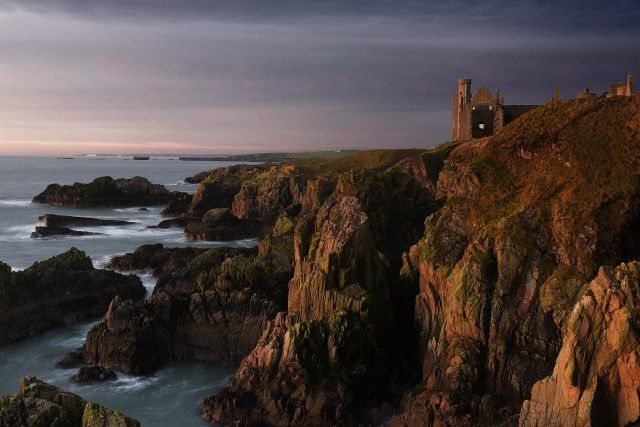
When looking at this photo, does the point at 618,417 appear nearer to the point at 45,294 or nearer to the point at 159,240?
the point at 45,294

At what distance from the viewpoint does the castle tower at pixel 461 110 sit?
97.1m

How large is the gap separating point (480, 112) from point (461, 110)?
21.6ft

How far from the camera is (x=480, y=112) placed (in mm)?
94188

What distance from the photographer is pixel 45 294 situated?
48.8m

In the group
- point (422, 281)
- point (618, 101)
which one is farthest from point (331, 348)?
point (618, 101)

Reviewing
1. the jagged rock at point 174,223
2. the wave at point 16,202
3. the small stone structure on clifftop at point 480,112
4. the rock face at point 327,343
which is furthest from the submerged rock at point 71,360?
the wave at point 16,202

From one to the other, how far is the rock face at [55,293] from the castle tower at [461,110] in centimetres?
6340

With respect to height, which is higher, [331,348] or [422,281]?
[422,281]

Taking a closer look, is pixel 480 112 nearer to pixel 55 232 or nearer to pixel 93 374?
pixel 55 232

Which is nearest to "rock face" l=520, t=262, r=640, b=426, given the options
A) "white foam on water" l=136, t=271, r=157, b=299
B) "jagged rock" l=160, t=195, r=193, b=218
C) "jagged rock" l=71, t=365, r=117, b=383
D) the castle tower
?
"jagged rock" l=71, t=365, r=117, b=383

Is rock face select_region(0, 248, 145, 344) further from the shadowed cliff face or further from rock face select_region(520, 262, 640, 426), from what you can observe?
rock face select_region(520, 262, 640, 426)

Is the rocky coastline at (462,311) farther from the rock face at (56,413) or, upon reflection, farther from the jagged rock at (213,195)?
the jagged rock at (213,195)

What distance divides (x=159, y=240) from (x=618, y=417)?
74.8 meters

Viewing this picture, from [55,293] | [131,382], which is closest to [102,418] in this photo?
[131,382]
